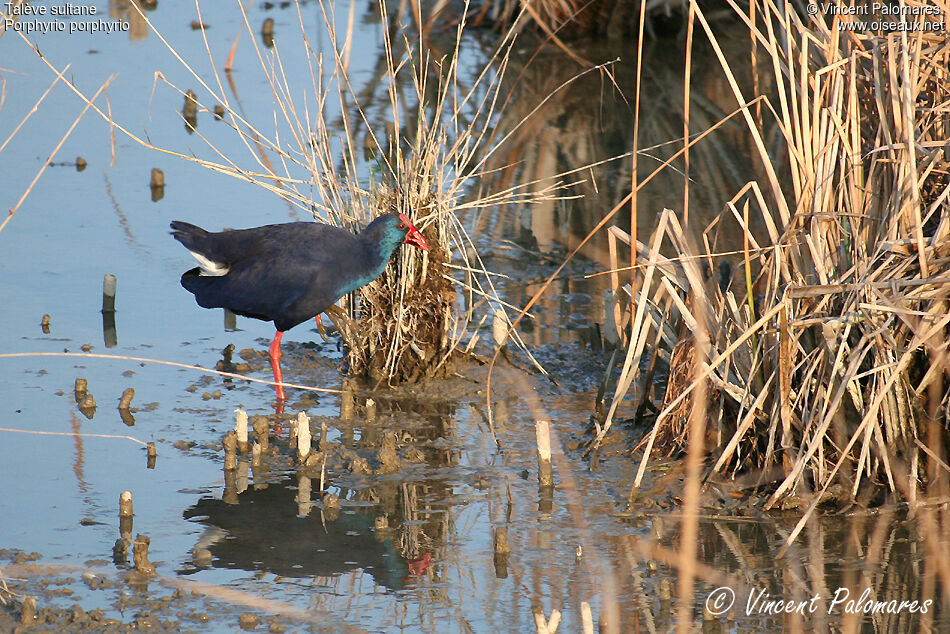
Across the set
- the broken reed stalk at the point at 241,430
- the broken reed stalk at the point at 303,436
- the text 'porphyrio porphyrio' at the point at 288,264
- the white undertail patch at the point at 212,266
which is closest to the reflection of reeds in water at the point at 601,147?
the text 'porphyrio porphyrio' at the point at 288,264

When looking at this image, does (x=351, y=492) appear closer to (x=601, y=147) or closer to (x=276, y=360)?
(x=276, y=360)

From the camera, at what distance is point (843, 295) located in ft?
15.8

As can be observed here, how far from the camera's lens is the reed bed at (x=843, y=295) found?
461 centimetres

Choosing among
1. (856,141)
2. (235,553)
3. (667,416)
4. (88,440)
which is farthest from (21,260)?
(856,141)

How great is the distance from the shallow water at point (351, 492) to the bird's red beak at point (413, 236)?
766mm

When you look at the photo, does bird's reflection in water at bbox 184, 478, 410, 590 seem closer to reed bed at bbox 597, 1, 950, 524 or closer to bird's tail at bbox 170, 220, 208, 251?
reed bed at bbox 597, 1, 950, 524

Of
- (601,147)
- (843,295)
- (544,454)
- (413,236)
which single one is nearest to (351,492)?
(544,454)

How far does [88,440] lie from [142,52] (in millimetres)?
7956

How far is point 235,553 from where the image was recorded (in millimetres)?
4598

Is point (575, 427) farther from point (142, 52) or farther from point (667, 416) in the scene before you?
point (142, 52)

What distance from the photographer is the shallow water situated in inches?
169

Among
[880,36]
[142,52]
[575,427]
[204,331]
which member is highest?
[142,52]

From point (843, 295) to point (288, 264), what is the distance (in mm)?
2508

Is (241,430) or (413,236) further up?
(413,236)
